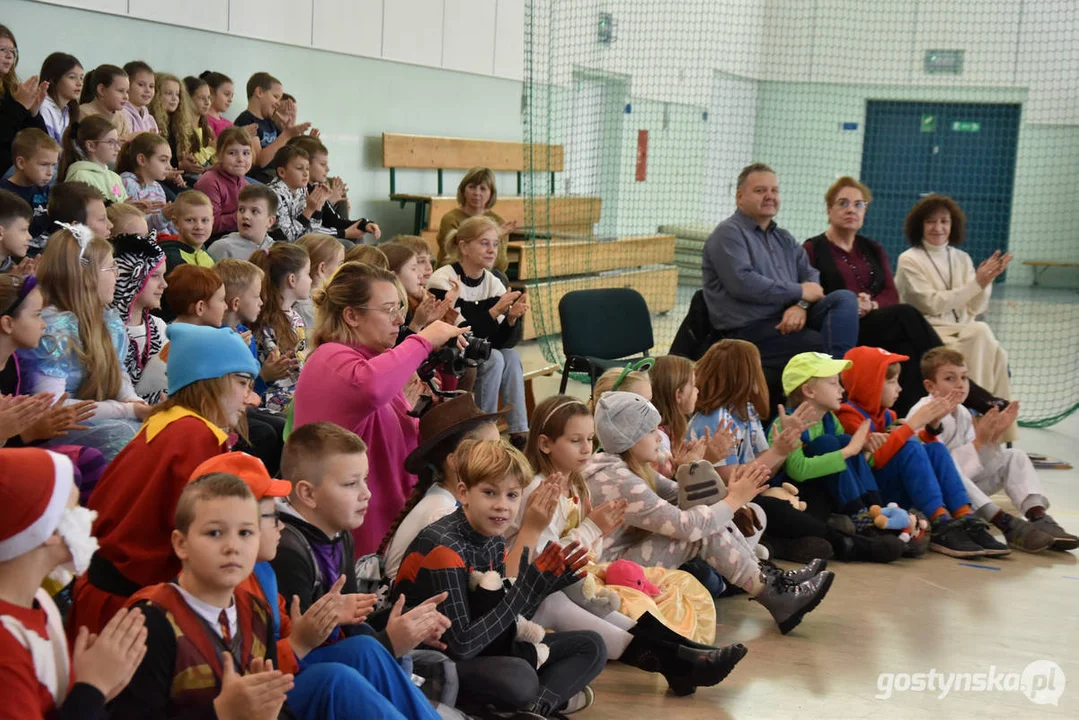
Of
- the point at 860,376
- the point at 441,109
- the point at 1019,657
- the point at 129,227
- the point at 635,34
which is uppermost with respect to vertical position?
the point at 635,34

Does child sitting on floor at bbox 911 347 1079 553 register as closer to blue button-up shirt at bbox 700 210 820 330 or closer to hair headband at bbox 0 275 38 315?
blue button-up shirt at bbox 700 210 820 330

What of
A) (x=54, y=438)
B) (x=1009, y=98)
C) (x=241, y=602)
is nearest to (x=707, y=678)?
(x=241, y=602)

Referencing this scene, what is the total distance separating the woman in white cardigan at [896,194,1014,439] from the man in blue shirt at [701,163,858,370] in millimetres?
842

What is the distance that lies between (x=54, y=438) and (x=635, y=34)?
30.3ft

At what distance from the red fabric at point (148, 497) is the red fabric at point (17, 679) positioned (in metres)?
0.57

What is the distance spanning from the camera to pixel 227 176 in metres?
6.09

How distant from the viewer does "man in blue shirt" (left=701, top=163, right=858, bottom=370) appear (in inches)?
217

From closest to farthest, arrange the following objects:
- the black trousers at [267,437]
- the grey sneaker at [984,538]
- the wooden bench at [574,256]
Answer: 1. the black trousers at [267,437]
2. the grey sneaker at [984,538]
3. the wooden bench at [574,256]

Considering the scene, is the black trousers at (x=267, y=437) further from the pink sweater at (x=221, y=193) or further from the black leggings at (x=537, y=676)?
the pink sweater at (x=221, y=193)

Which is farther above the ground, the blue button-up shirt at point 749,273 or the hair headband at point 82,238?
the hair headband at point 82,238

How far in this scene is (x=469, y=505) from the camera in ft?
9.00

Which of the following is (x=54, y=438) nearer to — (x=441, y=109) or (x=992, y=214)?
(x=441, y=109)

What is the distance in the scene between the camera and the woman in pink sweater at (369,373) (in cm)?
310

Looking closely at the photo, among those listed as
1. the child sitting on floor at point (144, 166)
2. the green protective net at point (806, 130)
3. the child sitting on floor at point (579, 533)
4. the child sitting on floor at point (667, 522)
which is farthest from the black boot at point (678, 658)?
the green protective net at point (806, 130)
